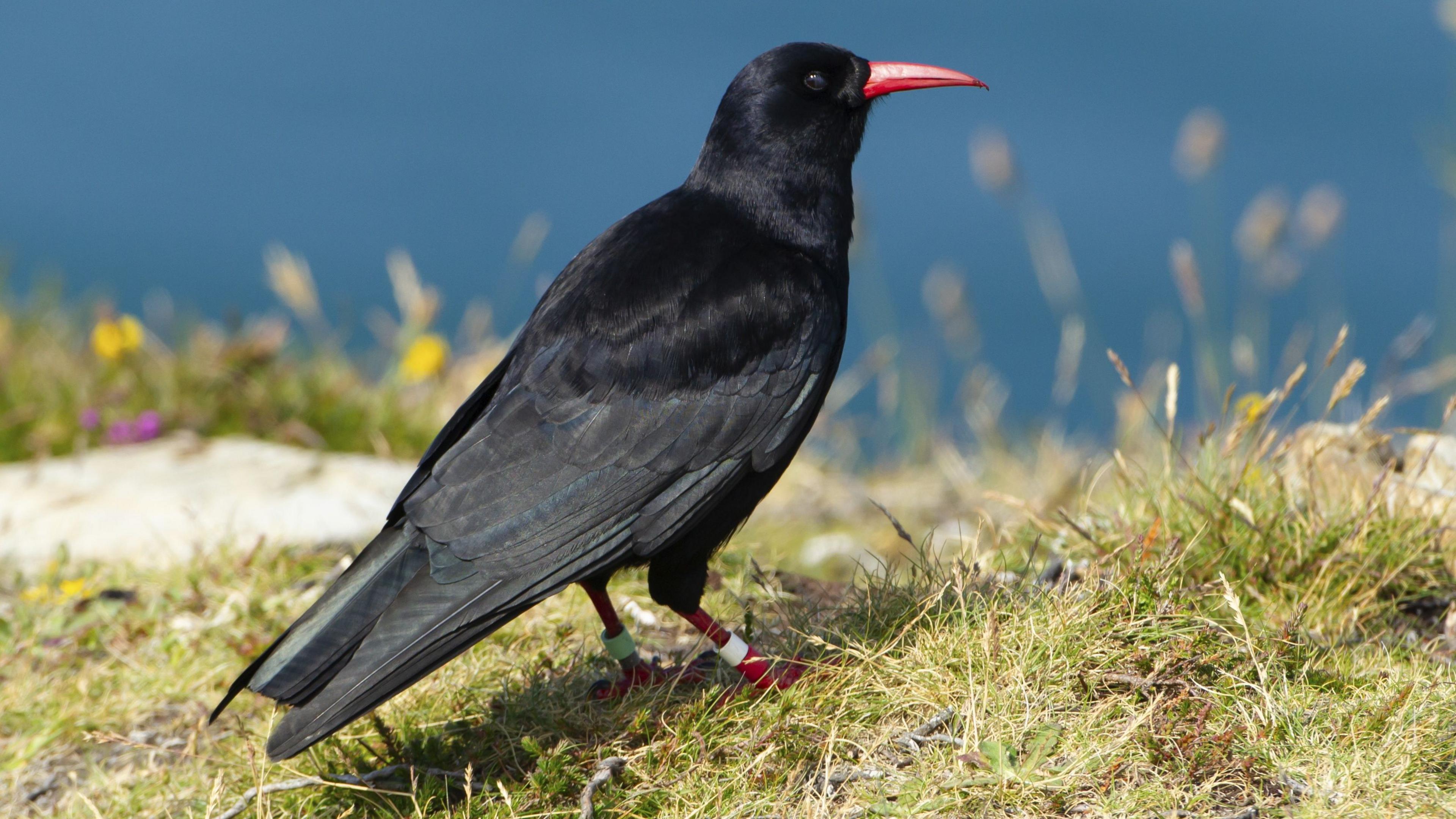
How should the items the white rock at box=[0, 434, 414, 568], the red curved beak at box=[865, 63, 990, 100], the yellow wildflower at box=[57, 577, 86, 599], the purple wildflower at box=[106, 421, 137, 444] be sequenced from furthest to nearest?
the purple wildflower at box=[106, 421, 137, 444], the white rock at box=[0, 434, 414, 568], the yellow wildflower at box=[57, 577, 86, 599], the red curved beak at box=[865, 63, 990, 100]

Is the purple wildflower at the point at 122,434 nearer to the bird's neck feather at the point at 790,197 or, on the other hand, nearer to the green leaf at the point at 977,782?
the bird's neck feather at the point at 790,197

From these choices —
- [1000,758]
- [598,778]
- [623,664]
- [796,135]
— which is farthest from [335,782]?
[796,135]

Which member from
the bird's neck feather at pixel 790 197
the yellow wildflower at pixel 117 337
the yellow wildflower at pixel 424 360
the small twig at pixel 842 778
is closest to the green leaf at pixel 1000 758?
the small twig at pixel 842 778

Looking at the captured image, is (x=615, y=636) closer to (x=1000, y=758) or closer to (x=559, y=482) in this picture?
(x=559, y=482)

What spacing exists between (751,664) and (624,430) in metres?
0.69

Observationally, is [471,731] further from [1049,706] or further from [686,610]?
[1049,706]

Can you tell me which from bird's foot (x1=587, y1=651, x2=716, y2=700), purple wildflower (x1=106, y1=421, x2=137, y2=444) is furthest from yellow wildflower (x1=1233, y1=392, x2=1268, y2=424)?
purple wildflower (x1=106, y1=421, x2=137, y2=444)

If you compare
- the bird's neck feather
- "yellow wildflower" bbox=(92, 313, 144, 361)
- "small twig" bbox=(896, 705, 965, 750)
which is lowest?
"small twig" bbox=(896, 705, 965, 750)

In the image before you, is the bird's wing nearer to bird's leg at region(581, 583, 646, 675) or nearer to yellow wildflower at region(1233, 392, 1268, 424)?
bird's leg at region(581, 583, 646, 675)

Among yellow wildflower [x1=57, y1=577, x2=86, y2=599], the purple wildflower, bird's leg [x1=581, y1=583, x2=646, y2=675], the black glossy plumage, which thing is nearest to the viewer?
the black glossy plumage

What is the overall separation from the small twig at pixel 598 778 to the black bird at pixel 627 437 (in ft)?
1.37

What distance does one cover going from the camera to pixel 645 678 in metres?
3.51

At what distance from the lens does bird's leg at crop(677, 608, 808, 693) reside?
3326mm

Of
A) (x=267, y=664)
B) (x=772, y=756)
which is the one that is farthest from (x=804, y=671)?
(x=267, y=664)
